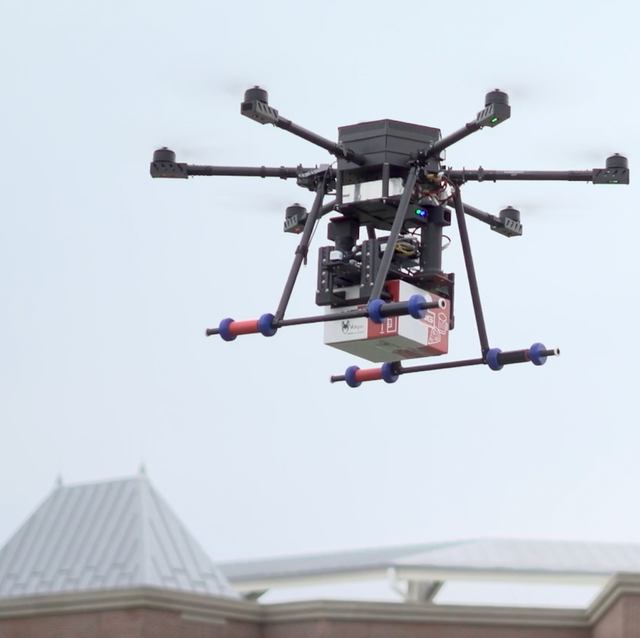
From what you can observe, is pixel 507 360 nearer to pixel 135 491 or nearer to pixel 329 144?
pixel 329 144

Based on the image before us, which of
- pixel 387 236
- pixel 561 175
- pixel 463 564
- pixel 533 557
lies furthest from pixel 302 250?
pixel 533 557

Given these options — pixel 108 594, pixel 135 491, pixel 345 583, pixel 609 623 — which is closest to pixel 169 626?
pixel 108 594

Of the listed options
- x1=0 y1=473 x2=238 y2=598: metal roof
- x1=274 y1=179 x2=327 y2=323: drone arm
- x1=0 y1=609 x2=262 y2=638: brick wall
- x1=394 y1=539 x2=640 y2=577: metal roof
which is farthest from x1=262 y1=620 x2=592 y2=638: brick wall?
x1=274 y1=179 x2=327 y2=323: drone arm

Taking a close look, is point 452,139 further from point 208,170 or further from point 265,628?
point 265,628

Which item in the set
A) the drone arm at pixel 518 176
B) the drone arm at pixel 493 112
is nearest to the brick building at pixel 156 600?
the drone arm at pixel 518 176

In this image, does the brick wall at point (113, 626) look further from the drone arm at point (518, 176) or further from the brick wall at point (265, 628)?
the drone arm at point (518, 176)

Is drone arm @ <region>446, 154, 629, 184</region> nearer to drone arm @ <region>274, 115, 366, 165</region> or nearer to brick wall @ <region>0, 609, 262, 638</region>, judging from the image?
drone arm @ <region>274, 115, 366, 165</region>

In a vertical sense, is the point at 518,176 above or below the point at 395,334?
above
